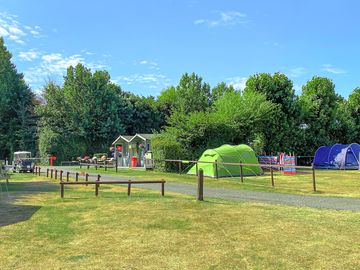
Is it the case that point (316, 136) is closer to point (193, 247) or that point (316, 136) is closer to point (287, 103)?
point (287, 103)

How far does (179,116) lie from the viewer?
32.9 m

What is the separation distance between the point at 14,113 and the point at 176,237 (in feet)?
178

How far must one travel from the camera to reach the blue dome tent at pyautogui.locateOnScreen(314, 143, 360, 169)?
34.9 m

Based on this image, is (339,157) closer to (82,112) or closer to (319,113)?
(319,113)

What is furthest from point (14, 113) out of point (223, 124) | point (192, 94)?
point (223, 124)

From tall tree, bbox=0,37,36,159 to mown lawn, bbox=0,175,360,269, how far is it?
45349 millimetres

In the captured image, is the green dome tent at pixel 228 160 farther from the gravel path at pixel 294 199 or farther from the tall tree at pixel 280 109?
the tall tree at pixel 280 109

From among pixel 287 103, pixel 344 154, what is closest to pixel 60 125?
pixel 287 103

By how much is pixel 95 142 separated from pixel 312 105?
2894 centimetres

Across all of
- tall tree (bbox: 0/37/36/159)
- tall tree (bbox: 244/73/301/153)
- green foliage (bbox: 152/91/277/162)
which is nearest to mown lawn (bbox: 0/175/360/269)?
green foliage (bbox: 152/91/277/162)

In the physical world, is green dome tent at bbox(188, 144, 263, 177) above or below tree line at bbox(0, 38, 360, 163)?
below

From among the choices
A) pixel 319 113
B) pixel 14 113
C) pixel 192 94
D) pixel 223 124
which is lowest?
pixel 223 124

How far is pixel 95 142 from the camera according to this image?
54250 millimetres

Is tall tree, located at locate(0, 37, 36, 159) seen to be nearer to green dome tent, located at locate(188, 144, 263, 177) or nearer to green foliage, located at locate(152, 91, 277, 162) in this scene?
green foliage, located at locate(152, 91, 277, 162)
